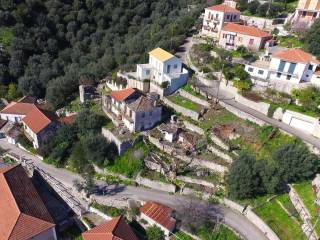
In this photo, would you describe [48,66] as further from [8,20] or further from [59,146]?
[59,146]

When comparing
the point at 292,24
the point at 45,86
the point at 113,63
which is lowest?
the point at 45,86

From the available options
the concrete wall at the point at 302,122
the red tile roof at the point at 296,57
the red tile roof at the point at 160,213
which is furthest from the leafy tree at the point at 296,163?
the red tile roof at the point at 296,57

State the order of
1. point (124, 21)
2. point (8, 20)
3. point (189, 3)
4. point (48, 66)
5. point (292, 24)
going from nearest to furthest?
point (292, 24) → point (48, 66) → point (8, 20) → point (124, 21) → point (189, 3)

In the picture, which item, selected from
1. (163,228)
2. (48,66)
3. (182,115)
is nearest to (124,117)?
(182,115)

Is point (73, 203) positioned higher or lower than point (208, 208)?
lower

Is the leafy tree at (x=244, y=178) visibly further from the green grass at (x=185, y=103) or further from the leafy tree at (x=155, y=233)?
the green grass at (x=185, y=103)

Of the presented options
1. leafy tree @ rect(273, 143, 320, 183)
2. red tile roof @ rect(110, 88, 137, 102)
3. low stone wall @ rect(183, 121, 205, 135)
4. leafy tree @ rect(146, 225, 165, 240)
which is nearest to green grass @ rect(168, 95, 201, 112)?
low stone wall @ rect(183, 121, 205, 135)

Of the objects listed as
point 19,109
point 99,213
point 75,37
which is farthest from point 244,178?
point 75,37
